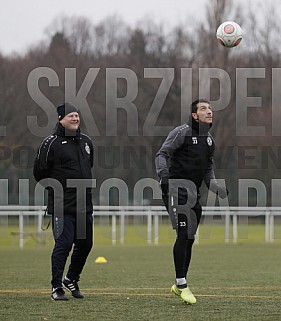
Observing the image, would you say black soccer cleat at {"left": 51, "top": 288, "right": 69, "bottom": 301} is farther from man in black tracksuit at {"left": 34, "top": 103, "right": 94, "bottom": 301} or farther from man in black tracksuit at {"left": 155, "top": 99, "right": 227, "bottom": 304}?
man in black tracksuit at {"left": 155, "top": 99, "right": 227, "bottom": 304}

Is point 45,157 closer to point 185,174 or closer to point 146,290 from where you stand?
point 185,174

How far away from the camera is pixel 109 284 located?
12430 mm

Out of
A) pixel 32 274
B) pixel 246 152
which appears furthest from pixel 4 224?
pixel 32 274

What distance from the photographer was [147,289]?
11539 millimetres

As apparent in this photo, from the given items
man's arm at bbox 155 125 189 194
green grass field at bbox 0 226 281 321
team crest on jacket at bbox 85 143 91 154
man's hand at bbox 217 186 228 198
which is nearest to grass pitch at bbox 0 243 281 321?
green grass field at bbox 0 226 281 321

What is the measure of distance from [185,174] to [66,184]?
1.38 m

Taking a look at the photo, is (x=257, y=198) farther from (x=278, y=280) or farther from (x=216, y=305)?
(x=216, y=305)

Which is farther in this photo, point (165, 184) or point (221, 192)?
point (221, 192)

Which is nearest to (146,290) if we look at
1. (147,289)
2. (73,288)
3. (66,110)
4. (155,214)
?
(147,289)

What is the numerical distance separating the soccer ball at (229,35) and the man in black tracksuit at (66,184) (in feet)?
10.3

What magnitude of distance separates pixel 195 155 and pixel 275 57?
38.1 metres

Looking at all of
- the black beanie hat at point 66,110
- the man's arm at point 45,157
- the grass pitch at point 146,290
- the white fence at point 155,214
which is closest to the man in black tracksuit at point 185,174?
the grass pitch at point 146,290

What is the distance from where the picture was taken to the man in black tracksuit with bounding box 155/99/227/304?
32.4 ft

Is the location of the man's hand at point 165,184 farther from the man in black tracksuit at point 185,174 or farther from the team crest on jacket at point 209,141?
the team crest on jacket at point 209,141
